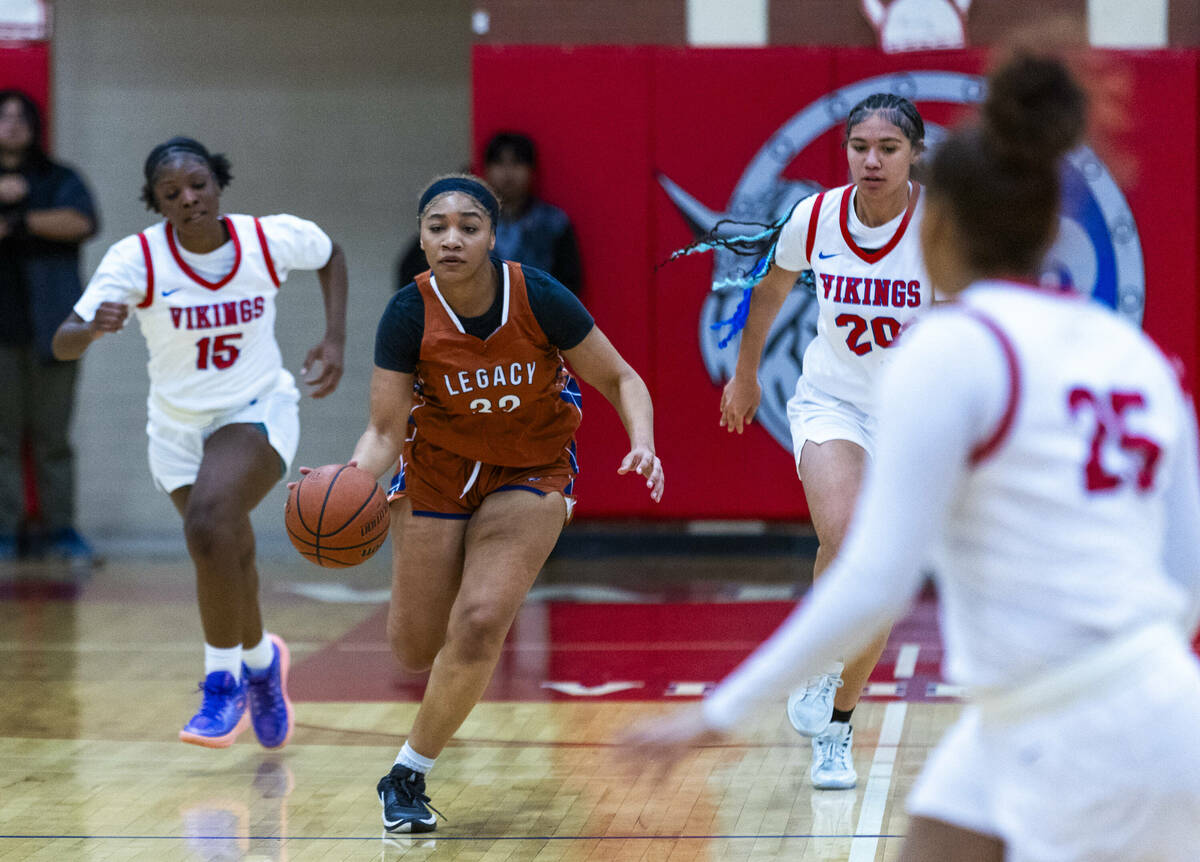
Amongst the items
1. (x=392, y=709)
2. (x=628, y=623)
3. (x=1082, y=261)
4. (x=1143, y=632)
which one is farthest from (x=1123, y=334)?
(x=1082, y=261)

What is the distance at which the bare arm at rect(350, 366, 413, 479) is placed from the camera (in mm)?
4219

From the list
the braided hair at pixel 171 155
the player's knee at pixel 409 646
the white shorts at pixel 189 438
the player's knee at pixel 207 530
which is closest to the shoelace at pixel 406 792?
the player's knee at pixel 409 646

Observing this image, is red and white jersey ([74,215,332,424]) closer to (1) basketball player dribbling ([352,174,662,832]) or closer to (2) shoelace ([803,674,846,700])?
(1) basketball player dribbling ([352,174,662,832])

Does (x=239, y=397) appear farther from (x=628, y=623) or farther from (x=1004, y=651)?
(x=1004, y=651)

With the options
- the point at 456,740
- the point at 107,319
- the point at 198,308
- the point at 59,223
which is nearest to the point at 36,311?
the point at 59,223

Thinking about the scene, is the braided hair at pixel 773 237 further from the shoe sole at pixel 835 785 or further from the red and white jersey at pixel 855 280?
the shoe sole at pixel 835 785

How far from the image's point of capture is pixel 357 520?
4.10 metres

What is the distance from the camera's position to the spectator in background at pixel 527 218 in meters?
8.62

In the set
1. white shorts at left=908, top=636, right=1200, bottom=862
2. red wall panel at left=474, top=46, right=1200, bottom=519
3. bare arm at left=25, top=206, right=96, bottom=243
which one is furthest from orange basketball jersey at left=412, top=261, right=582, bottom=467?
bare arm at left=25, top=206, right=96, bottom=243

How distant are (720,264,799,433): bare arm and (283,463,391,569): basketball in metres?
1.25

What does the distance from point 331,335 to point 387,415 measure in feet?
4.12

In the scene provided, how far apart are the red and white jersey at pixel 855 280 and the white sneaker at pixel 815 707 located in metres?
0.85

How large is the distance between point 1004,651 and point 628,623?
561 centimetres

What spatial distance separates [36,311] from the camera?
9.02 meters
